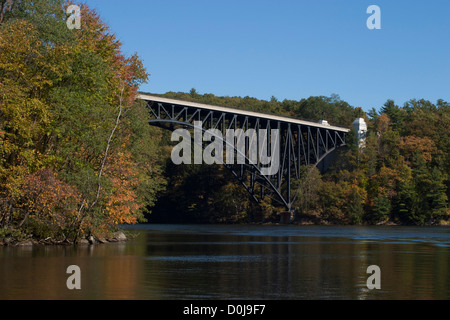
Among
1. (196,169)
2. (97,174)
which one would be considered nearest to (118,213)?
(97,174)

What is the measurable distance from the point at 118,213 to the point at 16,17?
40.4 feet

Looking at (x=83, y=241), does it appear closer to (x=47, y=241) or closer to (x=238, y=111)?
(x=47, y=241)

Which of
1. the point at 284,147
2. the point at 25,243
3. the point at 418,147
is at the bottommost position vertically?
the point at 25,243

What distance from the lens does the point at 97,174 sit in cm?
3762

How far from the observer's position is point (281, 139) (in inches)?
3743

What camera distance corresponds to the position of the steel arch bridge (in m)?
82.0

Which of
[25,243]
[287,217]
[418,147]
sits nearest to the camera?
[25,243]

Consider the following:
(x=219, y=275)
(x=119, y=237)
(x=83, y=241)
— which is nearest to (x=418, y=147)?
(x=119, y=237)

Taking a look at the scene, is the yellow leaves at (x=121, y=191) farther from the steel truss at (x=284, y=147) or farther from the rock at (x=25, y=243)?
the steel truss at (x=284, y=147)

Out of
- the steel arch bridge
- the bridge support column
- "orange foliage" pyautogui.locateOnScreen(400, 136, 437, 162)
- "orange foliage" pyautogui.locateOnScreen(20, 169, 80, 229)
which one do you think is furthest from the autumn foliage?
"orange foliage" pyautogui.locateOnScreen(400, 136, 437, 162)

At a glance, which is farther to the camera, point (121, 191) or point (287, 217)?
point (287, 217)

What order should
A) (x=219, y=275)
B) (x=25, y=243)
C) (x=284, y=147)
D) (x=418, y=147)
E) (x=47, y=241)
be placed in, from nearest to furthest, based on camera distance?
(x=219, y=275) → (x=25, y=243) → (x=47, y=241) → (x=284, y=147) → (x=418, y=147)
